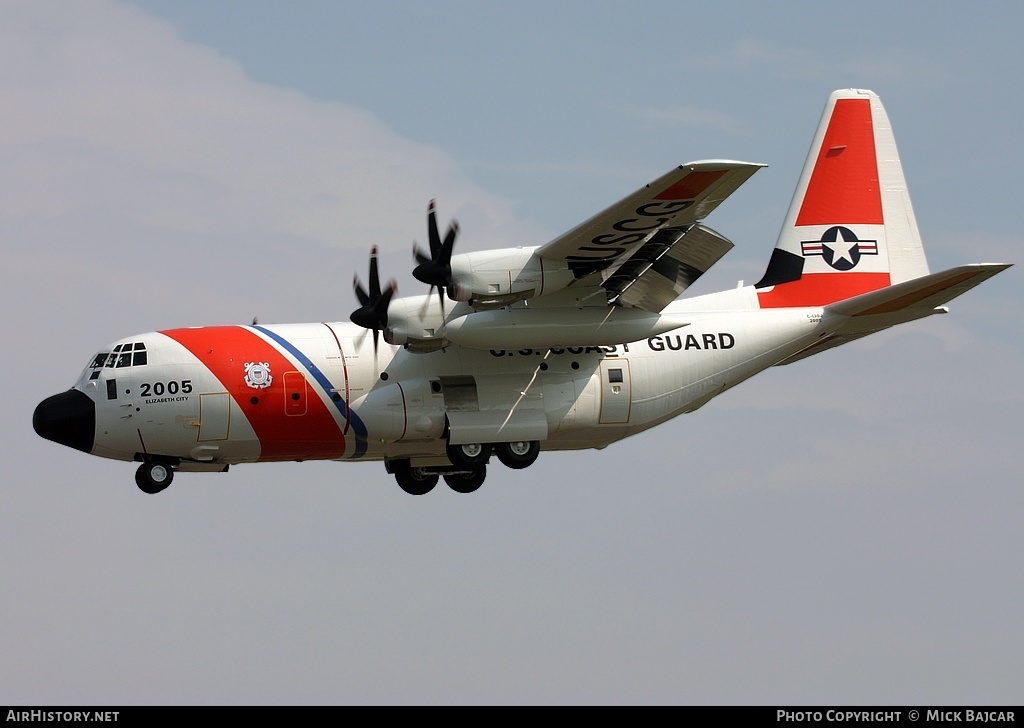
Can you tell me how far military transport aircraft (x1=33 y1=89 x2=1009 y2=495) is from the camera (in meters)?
24.5

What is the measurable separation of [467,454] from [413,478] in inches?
88.8

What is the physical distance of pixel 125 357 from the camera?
25.7 meters

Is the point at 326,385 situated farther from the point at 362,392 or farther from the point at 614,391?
the point at 614,391

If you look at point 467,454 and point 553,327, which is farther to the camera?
point 467,454

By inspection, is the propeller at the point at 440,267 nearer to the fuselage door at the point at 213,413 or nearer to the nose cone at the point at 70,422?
the fuselage door at the point at 213,413

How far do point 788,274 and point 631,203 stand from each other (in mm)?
7424

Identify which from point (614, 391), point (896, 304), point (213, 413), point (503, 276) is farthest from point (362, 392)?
point (896, 304)

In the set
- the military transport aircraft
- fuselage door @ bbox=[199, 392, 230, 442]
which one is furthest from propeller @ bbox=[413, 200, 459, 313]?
fuselage door @ bbox=[199, 392, 230, 442]

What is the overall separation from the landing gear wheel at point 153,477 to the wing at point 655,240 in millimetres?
7718

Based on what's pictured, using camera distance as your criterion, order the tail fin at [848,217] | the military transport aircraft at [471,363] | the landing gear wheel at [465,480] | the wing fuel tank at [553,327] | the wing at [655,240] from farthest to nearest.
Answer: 1. the tail fin at [848,217]
2. the landing gear wheel at [465,480]
3. the wing fuel tank at [553,327]
4. the military transport aircraft at [471,363]
5. the wing at [655,240]

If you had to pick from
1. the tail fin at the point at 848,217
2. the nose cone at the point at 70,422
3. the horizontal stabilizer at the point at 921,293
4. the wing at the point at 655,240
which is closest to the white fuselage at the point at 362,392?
the nose cone at the point at 70,422

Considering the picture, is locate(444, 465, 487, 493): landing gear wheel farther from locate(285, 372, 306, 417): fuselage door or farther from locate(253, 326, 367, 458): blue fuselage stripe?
locate(285, 372, 306, 417): fuselage door

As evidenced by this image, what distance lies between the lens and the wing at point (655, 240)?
2214 centimetres
